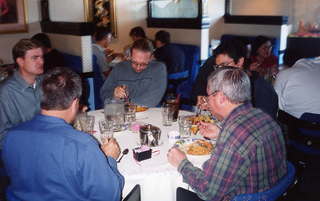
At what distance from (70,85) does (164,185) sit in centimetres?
76

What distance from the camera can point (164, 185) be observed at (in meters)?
1.90

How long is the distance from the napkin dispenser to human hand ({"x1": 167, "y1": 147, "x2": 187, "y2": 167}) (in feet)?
0.40

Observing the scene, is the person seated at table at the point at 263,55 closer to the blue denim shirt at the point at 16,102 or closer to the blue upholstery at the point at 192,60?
the blue upholstery at the point at 192,60

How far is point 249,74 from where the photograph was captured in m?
2.64

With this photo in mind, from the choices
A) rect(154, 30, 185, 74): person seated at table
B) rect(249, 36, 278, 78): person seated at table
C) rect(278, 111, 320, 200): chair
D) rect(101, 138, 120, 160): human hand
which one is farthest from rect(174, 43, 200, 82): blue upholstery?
rect(101, 138, 120, 160): human hand

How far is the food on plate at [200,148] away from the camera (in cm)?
202

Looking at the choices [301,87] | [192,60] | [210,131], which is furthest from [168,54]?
[210,131]

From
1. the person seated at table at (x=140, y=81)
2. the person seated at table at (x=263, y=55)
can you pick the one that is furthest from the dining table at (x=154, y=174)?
the person seated at table at (x=263, y=55)

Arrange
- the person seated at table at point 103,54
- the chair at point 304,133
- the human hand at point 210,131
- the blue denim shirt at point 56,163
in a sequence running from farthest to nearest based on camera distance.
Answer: the person seated at table at point 103,54 < the chair at point 304,133 < the human hand at point 210,131 < the blue denim shirt at point 56,163

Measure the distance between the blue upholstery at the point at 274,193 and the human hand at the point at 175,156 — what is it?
0.38 meters

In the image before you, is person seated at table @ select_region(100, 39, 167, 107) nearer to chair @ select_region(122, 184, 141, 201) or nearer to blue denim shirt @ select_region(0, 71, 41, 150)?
blue denim shirt @ select_region(0, 71, 41, 150)

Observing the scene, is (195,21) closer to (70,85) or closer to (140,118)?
(140,118)

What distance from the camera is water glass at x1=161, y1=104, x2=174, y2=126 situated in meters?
2.50

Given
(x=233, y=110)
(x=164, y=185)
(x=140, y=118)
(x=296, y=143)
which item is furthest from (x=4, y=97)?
(x=296, y=143)
